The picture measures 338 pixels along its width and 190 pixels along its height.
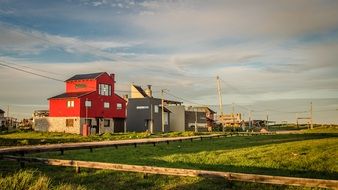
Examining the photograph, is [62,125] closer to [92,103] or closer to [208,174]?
[92,103]

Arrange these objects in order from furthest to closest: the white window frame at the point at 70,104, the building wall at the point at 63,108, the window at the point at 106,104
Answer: the window at the point at 106,104, the white window frame at the point at 70,104, the building wall at the point at 63,108

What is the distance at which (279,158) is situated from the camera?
874 inches

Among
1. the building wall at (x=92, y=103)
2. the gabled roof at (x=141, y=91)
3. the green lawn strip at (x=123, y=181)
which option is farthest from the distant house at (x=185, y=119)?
the green lawn strip at (x=123, y=181)

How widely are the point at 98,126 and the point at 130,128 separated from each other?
546 inches

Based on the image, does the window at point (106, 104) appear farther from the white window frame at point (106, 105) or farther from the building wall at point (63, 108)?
the building wall at point (63, 108)

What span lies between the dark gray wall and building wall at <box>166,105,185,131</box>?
8.37m

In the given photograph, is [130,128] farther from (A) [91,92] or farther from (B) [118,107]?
(A) [91,92]

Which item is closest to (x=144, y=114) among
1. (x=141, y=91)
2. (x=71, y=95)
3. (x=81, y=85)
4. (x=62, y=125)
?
(x=141, y=91)

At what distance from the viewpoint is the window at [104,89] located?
62.7m

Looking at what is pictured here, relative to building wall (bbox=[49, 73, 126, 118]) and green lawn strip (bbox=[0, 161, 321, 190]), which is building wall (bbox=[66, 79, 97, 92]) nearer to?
building wall (bbox=[49, 73, 126, 118])

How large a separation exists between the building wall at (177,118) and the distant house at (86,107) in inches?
753

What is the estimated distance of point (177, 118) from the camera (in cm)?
8325

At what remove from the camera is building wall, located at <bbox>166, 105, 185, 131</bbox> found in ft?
271

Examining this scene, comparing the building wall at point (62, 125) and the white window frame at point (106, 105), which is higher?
the white window frame at point (106, 105)
